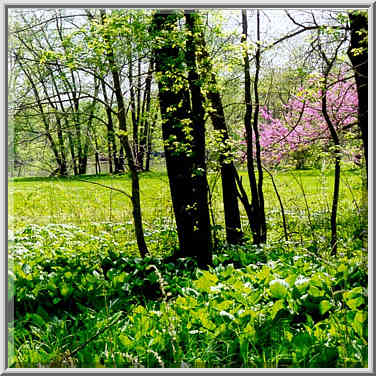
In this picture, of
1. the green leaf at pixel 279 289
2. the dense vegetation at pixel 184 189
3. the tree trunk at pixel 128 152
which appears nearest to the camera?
the dense vegetation at pixel 184 189

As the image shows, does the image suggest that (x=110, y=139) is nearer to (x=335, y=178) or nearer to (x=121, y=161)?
(x=121, y=161)

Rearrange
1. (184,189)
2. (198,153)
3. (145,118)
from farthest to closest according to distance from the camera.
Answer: (184,189)
(145,118)
(198,153)

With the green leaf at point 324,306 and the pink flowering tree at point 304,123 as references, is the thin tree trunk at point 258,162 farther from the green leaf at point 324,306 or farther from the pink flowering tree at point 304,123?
the green leaf at point 324,306

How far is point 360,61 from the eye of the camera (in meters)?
2.37

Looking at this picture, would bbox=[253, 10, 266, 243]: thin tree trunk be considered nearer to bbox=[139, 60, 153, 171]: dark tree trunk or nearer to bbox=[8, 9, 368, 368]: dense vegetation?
bbox=[8, 9, 368, 368]: dense vegetation

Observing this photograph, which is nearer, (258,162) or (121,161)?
(121,161)

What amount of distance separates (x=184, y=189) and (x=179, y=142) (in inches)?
16.4

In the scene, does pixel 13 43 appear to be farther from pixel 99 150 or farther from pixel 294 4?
pixel 294 4

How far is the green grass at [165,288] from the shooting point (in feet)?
5.59

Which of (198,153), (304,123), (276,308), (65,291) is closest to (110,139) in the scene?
(198,153)

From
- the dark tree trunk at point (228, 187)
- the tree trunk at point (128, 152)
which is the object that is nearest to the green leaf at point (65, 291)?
the tree trunk at point (128, 152)

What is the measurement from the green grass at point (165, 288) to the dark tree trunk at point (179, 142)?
165 millimetres

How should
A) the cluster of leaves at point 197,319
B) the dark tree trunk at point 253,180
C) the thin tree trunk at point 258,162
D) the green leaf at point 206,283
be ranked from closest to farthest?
1. the cluster of leaves at point 197,319
2. the green leaf at point 206,283
3. the thin tree trunk at point 258,162
4. the dark tree trunk at point 253,180

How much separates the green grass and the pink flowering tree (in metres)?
0.26
